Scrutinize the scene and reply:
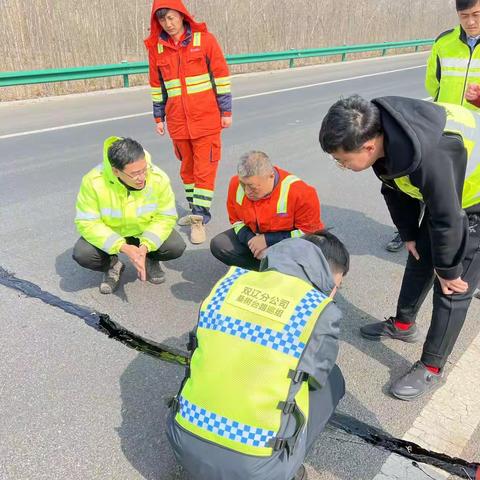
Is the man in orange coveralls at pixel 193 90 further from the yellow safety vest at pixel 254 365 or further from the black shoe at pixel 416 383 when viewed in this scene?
the yellow safety vest at pixel 254 365

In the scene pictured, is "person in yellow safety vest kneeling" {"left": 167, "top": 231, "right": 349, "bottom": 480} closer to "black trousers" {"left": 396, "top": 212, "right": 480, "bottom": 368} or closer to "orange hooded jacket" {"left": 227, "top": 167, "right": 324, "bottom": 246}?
"black trousers" {"left": 396, "top": 212, "right": 480, "bottom": 368}

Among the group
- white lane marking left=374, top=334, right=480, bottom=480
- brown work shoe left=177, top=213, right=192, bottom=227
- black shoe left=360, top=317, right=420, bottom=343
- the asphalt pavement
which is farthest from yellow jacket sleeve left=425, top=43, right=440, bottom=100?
brown work shoe left=177, top=213, right=192, bottom=227

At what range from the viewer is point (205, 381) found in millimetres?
1743

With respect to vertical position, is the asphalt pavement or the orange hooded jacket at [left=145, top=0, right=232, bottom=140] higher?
the orange hooded jacket at [left=145, top=0, right=232, bottom=140]

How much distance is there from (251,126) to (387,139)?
21.4 ft

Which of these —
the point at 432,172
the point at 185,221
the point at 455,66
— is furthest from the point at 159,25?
the point at 432,172

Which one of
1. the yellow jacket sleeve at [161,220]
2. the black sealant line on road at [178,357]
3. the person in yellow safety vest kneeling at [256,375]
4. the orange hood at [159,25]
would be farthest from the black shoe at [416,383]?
the orange hood at [159,25]

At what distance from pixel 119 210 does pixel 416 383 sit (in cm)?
219

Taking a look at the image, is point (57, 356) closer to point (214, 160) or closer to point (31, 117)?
point (214, 160)

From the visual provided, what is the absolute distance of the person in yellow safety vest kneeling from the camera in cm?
167

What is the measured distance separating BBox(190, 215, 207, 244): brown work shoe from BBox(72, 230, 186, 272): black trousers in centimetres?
66

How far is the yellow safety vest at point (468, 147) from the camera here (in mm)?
2043

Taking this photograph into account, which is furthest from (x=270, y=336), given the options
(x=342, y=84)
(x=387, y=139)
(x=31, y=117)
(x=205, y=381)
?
(x=342, y=84)

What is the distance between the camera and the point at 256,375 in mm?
1667
